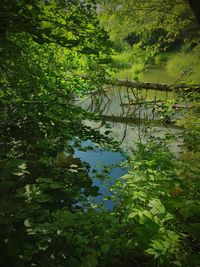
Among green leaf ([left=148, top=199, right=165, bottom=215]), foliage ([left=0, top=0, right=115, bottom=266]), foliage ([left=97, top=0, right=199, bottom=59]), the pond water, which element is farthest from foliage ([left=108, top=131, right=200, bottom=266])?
foliage ([left=97, top=0, right=199, bottom=59])

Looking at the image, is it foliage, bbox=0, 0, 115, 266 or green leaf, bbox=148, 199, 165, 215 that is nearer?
foliage, bbox=0, 0, 115, 266

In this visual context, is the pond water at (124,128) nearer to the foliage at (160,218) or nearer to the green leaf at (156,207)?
the foliage at (160,218)

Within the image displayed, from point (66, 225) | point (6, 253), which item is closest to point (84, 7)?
point (66, 225)

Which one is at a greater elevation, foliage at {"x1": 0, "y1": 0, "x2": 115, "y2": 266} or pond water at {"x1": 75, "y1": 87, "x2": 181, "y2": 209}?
foliage at {"x1": 0, "y1": 0, "x2": 115, "y2": 266}

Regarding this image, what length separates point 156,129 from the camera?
31.7 feet

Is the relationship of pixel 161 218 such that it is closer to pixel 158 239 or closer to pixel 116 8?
pixel 158 239

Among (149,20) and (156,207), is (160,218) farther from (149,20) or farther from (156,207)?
(149,20)

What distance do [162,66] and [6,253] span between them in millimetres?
23311

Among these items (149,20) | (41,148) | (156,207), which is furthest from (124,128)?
(41,148)

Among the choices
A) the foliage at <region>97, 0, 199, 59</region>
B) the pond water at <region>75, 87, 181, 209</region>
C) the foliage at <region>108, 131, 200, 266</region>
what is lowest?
the pond water at <region>75, 87, 181, 209</region>

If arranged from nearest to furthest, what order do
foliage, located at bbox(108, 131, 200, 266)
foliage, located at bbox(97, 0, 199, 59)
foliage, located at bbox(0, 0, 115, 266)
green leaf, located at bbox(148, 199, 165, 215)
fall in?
1. foliage, located at bbox(0, 0, 115, 266)
2. foliage, located at bbox(108, 131, 200, 266)
3. green leaf, located at bbox(148, 199, 165, 215)
4. foliage, located at bbox(97, 0, 199, 59)

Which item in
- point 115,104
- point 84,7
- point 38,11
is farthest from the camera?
point 115,104

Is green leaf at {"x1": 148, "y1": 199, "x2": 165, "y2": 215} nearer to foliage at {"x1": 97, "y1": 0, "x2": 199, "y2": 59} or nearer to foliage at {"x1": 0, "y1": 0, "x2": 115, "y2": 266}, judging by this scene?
foliage at {"x1": 0, "y1": 0, "x2": 115, "y2": 266}

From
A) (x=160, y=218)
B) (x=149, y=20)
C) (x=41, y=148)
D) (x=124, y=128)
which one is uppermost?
(x=149, y=20)
